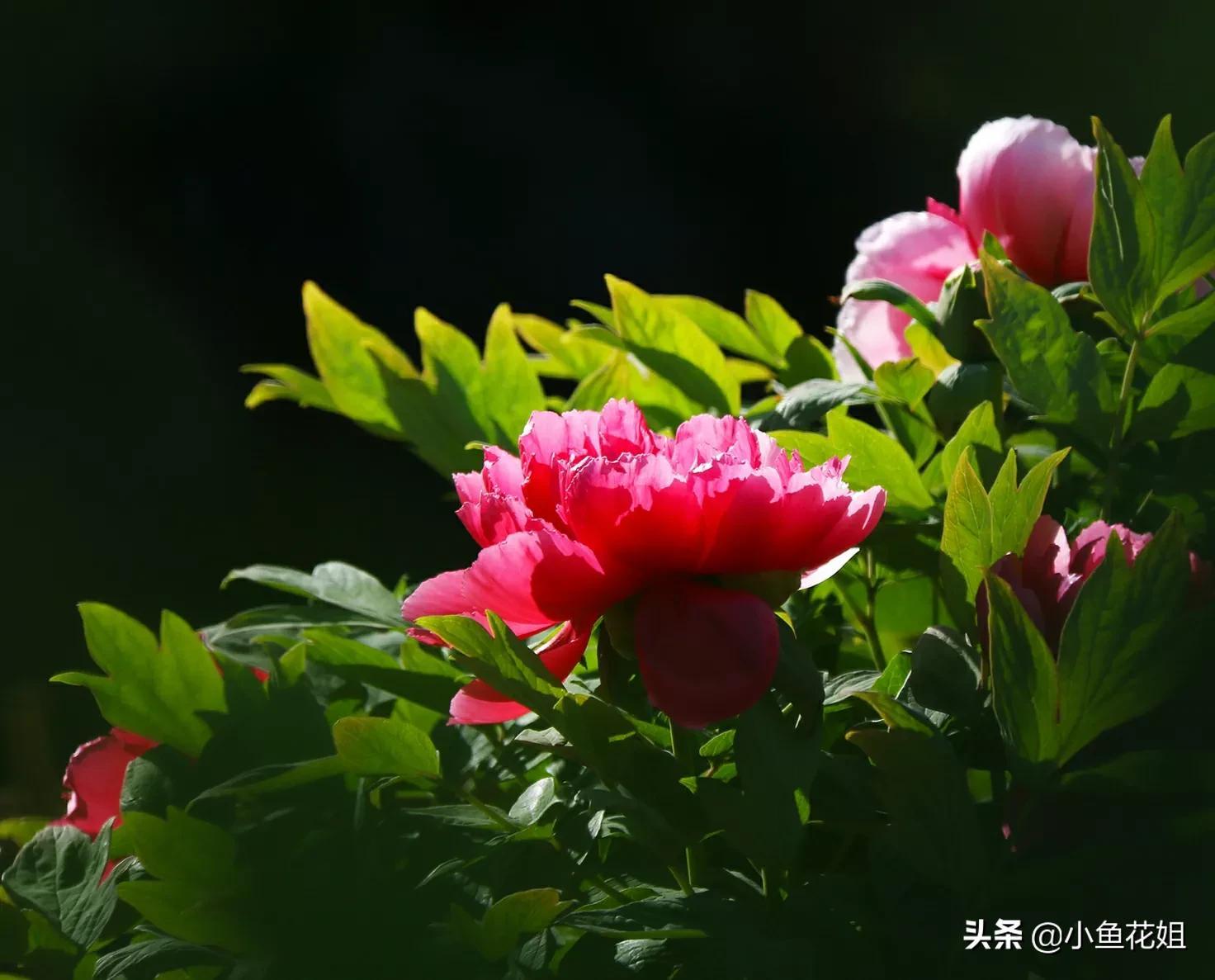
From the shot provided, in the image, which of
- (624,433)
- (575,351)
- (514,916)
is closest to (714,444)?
(624,433)

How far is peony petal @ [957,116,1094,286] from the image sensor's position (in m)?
0.45

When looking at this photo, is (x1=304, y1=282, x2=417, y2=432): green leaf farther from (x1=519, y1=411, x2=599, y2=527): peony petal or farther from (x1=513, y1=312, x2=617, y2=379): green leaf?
(x1=519, y1=411, x2=599, y2=527): peony petal

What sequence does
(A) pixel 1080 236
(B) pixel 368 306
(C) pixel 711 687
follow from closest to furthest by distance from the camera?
(C) pixel 711 687, (A) pixel 1080 236, (B) pixel 368 306

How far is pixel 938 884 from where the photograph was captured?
289 millimetres

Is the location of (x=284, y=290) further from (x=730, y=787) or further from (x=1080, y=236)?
(x=730, y=787)

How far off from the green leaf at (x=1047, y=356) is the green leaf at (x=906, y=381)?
0.17 ft

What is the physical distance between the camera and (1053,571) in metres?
0.32

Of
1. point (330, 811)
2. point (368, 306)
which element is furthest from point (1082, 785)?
point (368, 306)

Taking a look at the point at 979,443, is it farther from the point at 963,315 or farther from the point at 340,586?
the point at 340,586

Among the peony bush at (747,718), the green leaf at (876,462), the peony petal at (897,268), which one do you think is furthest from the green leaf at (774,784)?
the peony petal at (897,268)

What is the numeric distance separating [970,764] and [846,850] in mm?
48

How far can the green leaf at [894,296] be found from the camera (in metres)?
0.42

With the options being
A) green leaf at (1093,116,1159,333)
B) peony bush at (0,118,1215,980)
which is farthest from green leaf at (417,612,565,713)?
green leaf at (1093,116,1159,333)

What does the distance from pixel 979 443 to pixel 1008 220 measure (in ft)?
0.37
